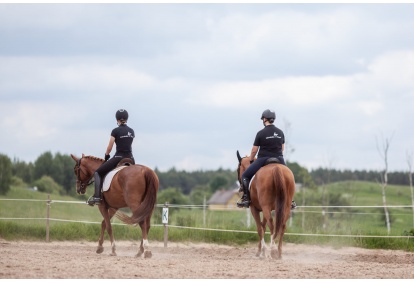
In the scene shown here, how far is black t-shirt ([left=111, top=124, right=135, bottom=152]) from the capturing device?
14.0 meters

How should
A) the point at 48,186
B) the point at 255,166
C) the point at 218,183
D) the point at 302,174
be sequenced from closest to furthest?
the point at 255,166 < the point at 302,174 < the point at 48,186 < the point at 218,183

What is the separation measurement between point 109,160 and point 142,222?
62.0 inches

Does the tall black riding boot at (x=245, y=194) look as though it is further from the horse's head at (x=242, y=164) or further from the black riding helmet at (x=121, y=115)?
the black riding helmet at (x=121, y=115)

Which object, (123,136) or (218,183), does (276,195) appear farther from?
(218,183)

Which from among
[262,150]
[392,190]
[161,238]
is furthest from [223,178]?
[262,150]

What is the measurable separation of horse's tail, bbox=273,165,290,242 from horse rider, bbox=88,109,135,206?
3.10 meters

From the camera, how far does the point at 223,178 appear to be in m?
106

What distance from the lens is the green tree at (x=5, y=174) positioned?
4300 centimetres

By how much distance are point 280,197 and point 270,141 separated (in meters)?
1.25

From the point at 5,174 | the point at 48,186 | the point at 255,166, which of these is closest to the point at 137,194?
the point at 255,166

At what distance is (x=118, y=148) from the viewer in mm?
14141

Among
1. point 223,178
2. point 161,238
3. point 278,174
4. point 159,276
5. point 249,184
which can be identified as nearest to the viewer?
point 159,276

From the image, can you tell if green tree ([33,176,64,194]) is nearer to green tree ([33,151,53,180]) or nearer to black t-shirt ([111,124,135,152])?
green tree ([33,151,53,180])

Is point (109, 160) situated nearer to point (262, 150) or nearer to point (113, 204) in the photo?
point (113, 204)
